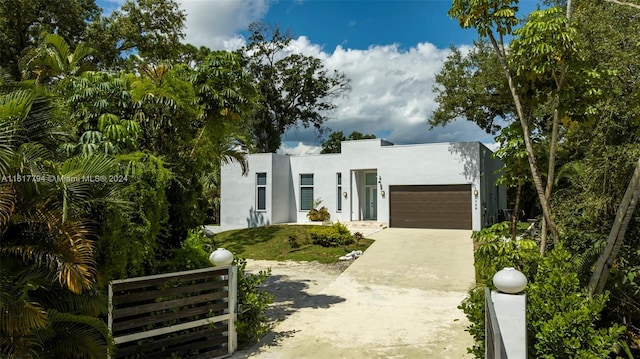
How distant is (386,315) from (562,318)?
369 centimetres

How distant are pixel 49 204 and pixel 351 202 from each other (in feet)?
57.9

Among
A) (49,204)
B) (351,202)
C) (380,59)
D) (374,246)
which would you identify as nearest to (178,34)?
(380,59)

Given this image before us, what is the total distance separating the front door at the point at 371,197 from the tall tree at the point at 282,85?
12.5 m

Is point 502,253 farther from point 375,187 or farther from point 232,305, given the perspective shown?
point 375,187

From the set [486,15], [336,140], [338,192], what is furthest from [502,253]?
[336,140]

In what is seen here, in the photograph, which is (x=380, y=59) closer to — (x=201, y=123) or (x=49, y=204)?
(x=201, y=123)

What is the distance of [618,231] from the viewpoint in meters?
4.49

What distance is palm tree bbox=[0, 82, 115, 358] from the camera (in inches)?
126

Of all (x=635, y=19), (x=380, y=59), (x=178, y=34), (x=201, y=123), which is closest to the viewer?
(x=201, y=123)

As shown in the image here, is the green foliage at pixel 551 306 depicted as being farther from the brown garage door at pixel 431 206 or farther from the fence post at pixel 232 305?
the brown garage door at pixel 431 206

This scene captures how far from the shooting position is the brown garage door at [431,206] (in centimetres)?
1809

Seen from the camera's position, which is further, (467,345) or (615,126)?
(615,126)

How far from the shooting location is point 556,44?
15.0 feet

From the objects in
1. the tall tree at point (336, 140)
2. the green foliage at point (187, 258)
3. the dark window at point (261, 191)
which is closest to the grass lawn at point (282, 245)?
the dark window at point (261, 191)
